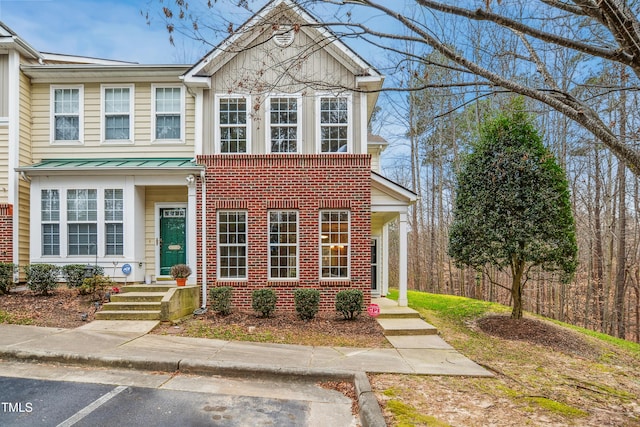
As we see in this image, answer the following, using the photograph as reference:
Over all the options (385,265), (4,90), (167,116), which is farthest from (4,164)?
(385,265)

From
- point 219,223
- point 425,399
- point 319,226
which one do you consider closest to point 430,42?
point 425,399

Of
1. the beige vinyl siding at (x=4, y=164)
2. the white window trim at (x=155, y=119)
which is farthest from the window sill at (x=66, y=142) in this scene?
the white window trim at (x=155, y=119)

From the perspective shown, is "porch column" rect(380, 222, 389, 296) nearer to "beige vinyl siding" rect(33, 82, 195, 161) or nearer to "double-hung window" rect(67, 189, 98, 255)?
"beige vinyl siding" rect(33, 82, 195, 161)

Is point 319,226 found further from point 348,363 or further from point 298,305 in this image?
point 348,363

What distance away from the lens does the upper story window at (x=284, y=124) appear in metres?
9.78

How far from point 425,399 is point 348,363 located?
1586 mm

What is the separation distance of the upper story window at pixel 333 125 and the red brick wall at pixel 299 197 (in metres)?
0.38

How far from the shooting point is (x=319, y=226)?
9.56m

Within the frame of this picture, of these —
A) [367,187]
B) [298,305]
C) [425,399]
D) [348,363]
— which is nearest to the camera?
[425,399]

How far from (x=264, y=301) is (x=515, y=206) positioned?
6.39 m

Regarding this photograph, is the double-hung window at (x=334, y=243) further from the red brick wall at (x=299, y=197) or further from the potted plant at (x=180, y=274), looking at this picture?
the potted plant at (x=180, y=274)

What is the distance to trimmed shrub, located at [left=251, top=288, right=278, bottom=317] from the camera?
870 centimetres

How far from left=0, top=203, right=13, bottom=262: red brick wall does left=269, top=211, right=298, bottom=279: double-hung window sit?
6.95m

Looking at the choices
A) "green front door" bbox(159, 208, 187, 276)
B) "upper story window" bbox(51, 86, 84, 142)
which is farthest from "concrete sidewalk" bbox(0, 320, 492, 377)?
"upper story window" bbox(51, 86, 84, 142)
